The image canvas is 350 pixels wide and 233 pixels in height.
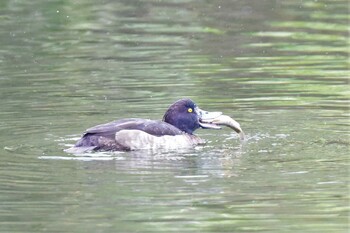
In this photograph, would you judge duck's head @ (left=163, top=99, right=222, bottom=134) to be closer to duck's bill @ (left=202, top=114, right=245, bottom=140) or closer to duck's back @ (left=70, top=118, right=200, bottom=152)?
duck's bill @ (left=202, top=114, right=245, bottom=140)

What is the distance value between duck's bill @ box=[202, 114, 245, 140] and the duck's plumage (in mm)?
91

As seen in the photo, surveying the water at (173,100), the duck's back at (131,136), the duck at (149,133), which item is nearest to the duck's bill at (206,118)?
the duck at (149,133)

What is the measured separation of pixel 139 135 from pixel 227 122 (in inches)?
44.5

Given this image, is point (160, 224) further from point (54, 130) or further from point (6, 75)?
point (6, 75)

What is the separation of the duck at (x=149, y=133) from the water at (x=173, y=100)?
204 mm

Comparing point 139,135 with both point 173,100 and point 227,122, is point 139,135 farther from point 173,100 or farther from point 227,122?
point 173,100

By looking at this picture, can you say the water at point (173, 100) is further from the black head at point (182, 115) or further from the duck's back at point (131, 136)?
the black head at point (182, 115)

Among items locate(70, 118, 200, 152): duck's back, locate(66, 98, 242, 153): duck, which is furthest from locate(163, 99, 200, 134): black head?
locate(70, 118, 200, 152): duck's back

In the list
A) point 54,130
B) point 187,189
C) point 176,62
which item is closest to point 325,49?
point 176,62

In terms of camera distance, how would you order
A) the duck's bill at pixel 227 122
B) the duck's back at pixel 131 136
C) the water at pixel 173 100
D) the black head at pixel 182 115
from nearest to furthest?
the water at pixel 173 100
the duck's back at pixel 131 136
the duck's bill at pixel 227 122
the black head at pixel 182 115

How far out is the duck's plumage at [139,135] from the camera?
13062 millimetres

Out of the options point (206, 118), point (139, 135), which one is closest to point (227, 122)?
point (206, 118)

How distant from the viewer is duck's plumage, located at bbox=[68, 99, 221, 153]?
42.9 feet

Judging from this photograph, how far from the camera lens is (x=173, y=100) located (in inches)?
635
